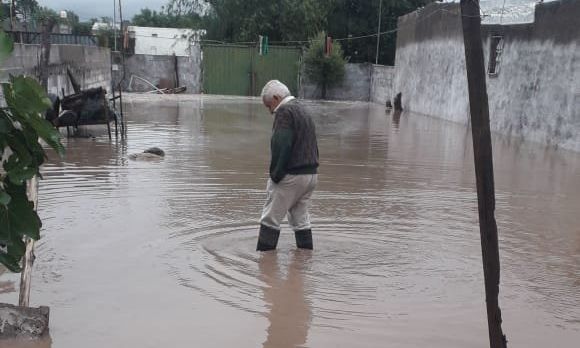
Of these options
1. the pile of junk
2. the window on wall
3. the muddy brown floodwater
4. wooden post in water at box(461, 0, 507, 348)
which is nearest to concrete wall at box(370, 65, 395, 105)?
the window on wall

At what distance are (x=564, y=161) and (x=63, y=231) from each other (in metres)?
9.51

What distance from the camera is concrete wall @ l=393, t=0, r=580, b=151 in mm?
14109

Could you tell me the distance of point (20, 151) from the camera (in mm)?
2512

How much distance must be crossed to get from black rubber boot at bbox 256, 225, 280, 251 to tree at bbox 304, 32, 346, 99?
26.6 m

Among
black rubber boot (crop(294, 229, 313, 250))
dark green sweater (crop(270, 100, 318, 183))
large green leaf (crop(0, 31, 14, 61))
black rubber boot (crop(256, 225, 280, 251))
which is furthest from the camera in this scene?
black rubber boot (crop(294, 229, 313, 250))

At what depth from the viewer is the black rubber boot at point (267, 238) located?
18.7ft

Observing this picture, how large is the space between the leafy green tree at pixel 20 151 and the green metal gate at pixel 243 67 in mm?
30594

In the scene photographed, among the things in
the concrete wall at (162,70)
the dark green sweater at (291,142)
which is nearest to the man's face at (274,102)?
the dark green sweater at (291,142)

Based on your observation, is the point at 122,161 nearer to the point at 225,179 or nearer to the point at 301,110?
the point at 225,179

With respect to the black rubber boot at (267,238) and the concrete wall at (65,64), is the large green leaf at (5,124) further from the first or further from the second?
the concrete wall at (65,64)

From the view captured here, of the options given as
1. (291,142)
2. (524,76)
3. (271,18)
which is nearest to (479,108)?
(291,142)

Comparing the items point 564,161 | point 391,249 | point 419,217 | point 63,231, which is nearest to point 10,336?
point 63,231

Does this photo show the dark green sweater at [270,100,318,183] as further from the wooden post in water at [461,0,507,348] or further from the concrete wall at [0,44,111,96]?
the concrete wall at [0,44,111,96]

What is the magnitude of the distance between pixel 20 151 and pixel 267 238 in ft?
11.1
